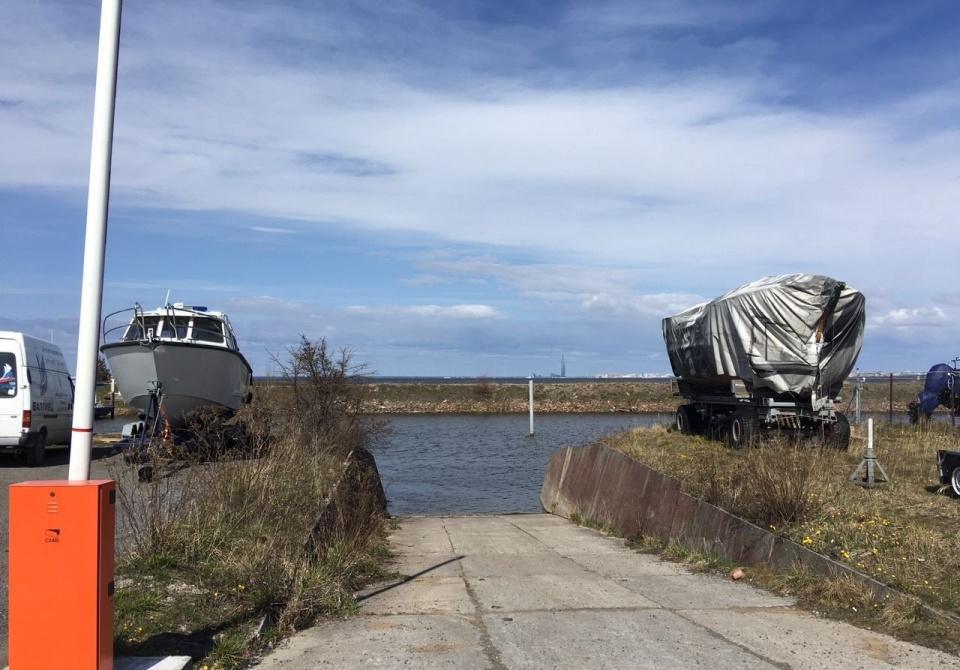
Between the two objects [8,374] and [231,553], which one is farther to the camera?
[8,374]

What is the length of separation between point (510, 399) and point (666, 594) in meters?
72.6

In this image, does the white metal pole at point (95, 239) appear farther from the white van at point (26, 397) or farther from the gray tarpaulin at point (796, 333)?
the gray tarpaulin at point (796, 333)

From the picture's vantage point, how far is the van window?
18797 millimetres

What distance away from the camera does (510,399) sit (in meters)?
82.0

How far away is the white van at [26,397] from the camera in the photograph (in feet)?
61.5

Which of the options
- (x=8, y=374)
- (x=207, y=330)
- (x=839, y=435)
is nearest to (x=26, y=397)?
(x=8, y=374)

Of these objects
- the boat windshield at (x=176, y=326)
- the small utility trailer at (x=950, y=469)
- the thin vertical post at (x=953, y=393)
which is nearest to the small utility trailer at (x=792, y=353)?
the thin vertical post at (x=953, y=393)

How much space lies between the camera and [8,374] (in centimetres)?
1889

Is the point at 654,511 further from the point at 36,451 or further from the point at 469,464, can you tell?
the point at 469,464

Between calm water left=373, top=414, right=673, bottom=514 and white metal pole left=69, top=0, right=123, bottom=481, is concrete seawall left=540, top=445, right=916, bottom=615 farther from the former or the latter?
white metal pole left=69, top=0, right=123, bottom=481

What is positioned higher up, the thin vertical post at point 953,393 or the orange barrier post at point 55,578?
the thin vertical post at point 953,393

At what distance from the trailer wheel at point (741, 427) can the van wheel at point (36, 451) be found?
1442 cm

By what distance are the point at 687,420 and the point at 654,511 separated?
881 cm

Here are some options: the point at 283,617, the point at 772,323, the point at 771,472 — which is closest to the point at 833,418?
the point at 772,323
